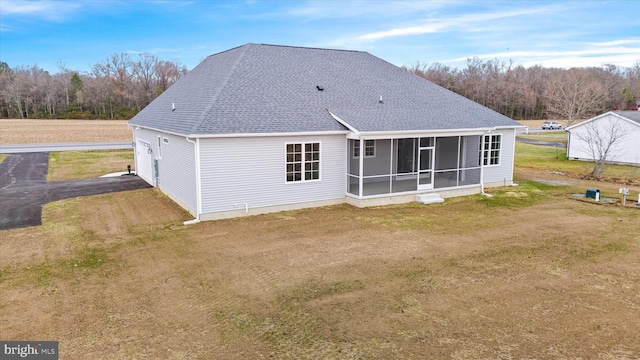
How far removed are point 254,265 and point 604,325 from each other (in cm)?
685

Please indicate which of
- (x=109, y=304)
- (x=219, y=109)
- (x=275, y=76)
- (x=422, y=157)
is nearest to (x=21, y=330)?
→ (x=109, y=304)

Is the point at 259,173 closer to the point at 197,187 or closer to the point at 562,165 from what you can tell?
the point at 197,187

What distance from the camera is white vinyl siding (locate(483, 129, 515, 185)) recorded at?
19312mm

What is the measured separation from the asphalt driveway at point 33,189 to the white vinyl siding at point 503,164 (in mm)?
15612

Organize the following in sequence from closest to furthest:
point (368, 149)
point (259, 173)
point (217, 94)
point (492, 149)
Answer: point (259, 173), point (217, 94), point (368, 149), point (492, 149)

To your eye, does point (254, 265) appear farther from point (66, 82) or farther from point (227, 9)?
point (66, 82)

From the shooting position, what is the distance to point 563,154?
32.0 meters

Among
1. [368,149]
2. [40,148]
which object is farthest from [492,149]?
[40,148]

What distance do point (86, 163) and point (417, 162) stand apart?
21096 millimetres

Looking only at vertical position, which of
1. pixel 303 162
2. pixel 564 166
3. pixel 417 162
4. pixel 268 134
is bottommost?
pixel 564 166

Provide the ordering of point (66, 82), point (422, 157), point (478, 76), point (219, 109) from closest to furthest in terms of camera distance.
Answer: point (219, 109)
point (422, 157)
point (66, 82)
point (478, 76)

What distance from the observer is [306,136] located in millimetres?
14820

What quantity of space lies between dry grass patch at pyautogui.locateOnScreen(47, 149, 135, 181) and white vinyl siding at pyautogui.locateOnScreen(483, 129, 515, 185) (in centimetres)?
1954

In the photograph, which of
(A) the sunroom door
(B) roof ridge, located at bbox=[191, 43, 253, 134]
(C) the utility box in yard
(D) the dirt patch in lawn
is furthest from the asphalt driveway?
(C) the utility box in yard
